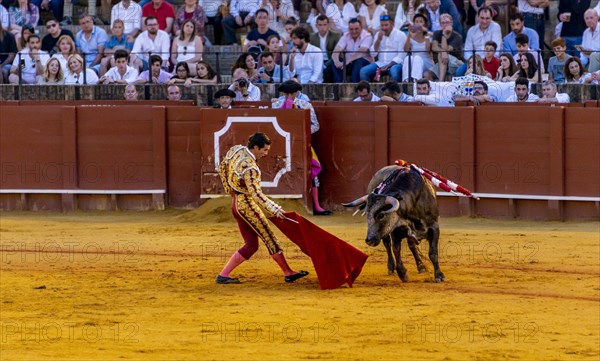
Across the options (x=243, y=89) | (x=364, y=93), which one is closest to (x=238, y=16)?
(x=243, y=89)

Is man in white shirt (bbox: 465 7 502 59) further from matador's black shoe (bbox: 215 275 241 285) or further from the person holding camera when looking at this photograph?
matador's black shoe (bbox: 215 275 241 285)

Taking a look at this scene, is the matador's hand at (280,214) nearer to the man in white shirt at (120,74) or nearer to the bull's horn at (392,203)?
the bull's horn at (392,203)

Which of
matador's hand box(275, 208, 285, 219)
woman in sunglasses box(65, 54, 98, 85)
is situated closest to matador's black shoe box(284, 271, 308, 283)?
matador's hand box(275, 208, 285, 219)

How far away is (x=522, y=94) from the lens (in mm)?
15328

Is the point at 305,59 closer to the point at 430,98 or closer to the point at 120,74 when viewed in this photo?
the point at 430,98

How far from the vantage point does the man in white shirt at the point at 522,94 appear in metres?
15.2

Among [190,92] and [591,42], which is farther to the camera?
[190,92]

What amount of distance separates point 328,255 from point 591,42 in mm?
6419

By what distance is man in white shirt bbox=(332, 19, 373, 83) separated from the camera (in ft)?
54.4

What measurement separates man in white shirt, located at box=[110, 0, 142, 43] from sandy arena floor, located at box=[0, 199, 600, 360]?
4.13m

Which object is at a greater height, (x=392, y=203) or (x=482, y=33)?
(x=482, y=33)

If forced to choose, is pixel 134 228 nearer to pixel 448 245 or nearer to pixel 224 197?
pixel 224 197

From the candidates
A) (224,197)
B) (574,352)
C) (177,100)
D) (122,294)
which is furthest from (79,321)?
(177,100)

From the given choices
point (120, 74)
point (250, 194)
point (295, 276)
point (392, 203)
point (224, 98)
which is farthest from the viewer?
point (120, 74)
